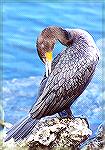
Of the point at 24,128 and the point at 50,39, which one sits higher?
the point at 50,39

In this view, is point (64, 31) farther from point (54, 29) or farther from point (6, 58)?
point (6, 58)

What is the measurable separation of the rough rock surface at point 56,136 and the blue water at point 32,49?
6 cm

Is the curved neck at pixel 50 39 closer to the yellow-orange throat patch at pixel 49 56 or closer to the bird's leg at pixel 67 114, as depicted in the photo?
the yellow-orange throat patch at pixel 49 56

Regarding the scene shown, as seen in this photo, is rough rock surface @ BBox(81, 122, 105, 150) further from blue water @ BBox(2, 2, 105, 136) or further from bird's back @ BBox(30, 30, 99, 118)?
bird's back @ BBox(30, 30, 99, 118)

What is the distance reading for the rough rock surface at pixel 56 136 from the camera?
8.62 feet

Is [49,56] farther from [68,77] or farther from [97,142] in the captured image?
[97,142]

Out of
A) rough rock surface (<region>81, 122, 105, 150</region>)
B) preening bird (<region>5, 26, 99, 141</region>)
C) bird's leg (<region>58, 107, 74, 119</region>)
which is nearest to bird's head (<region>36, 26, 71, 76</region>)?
preening bird (<region>5, 26, 99, 141</region>)

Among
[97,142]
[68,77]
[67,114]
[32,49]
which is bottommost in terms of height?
[97,142]

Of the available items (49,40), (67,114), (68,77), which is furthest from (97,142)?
(49,40)

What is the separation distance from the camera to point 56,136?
262cm

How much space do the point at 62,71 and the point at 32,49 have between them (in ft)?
0.51

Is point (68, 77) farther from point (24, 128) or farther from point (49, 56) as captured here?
point (24, 128)

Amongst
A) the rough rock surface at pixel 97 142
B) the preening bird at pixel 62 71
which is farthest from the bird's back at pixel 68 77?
the rough rock surface at pixel 97 142

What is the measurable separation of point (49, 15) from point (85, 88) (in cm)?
31
